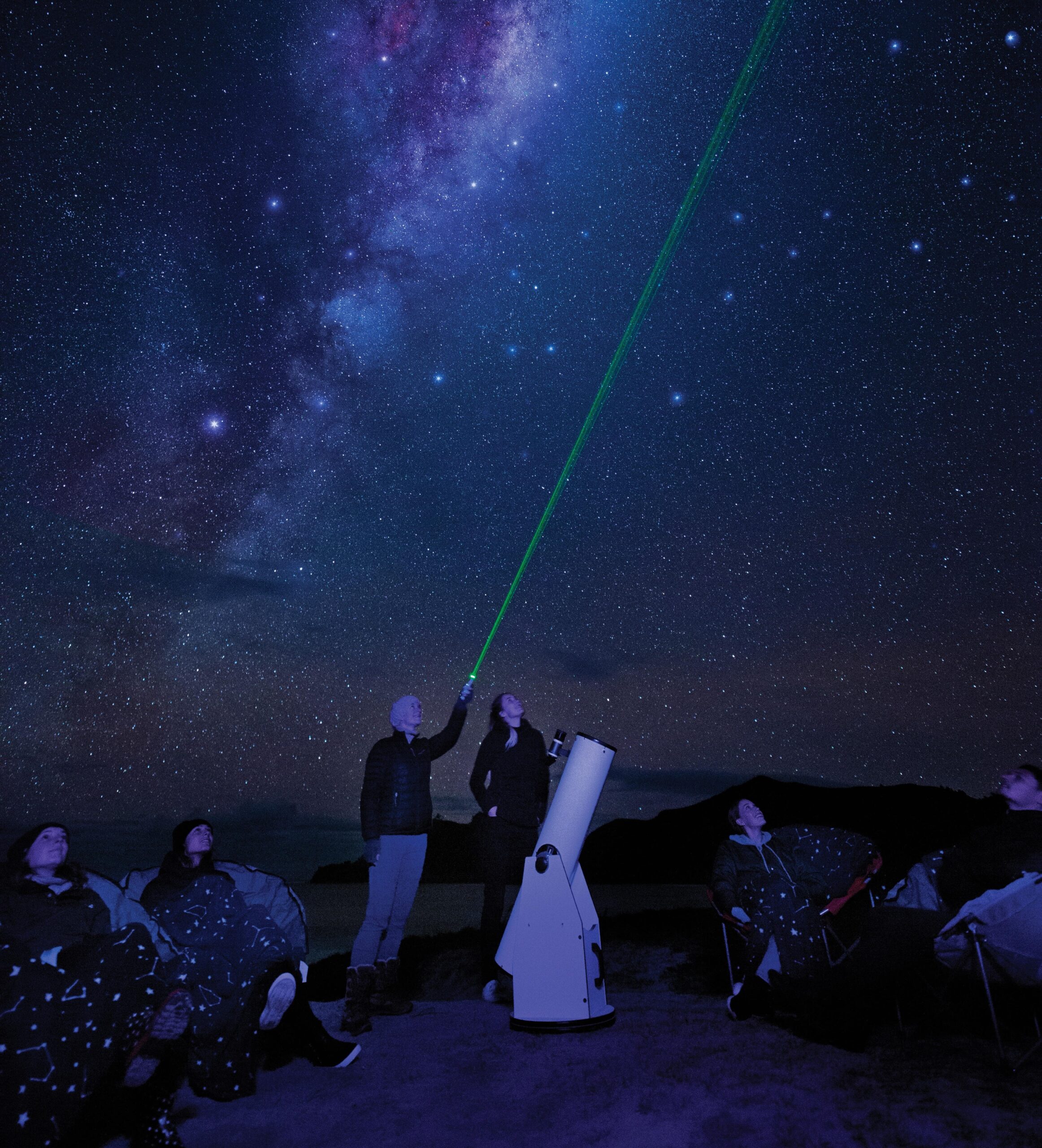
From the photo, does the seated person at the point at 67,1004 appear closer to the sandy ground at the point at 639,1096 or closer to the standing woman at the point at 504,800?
the sandy ground at the point at 639,1096

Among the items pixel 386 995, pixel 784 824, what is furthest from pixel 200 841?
pixel 784 824

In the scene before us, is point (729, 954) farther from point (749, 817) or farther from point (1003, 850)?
point (1003, 850)

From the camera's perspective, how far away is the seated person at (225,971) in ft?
10.1

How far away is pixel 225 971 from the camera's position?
3107 mm

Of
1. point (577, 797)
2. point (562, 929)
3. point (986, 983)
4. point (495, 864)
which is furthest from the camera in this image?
point (495, 864)

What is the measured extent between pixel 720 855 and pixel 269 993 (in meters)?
2.93

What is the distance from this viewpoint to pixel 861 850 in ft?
15.3

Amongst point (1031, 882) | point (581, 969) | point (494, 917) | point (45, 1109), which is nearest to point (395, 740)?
point (494, 917)

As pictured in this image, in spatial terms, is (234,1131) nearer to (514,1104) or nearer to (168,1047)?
(168,1047)

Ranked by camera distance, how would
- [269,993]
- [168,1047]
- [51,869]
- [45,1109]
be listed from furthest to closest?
1. [269,993]
2. [51,869]
3. [168,1047]
4. [45,1109]

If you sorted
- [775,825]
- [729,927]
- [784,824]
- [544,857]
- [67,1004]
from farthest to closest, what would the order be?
[775,825] → [784,824] → [729,927] → [544,857] → [67,1004]

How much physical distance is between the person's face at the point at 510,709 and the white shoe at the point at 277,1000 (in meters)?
2.49

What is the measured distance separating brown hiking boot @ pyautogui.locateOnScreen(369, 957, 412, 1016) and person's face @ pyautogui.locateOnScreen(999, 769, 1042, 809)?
390 centimetres

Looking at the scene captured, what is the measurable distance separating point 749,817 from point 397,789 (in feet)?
7.96
